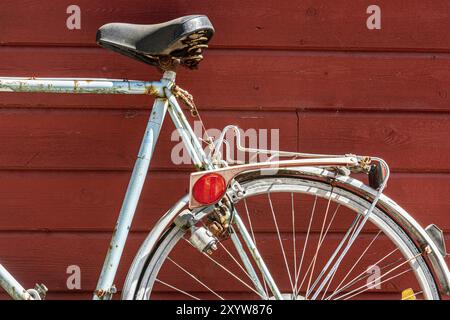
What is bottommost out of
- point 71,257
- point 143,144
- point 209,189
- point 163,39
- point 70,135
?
point 71,257

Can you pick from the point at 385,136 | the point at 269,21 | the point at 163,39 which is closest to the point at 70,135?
the point at 163,39

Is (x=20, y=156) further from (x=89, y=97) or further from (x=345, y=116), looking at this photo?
(x=345, y=116)

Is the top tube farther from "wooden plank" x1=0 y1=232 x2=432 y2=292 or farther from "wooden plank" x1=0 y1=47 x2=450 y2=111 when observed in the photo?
"wooden plank" x1=0 y1=232 x2=432 y2=292

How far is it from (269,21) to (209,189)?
0.86 m

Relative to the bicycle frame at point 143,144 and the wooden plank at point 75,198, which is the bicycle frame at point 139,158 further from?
the wooden plank at point 75,198

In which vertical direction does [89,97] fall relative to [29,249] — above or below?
above

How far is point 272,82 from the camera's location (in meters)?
2.60

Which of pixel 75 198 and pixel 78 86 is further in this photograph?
pixel 75 198

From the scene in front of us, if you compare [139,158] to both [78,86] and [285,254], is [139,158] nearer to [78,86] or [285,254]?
[78,86]

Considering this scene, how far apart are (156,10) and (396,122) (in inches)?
38.8

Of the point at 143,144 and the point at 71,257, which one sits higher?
the point at 143,144

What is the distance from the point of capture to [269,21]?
2.58 m

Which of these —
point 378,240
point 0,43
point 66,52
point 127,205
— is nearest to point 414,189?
point 378,240
